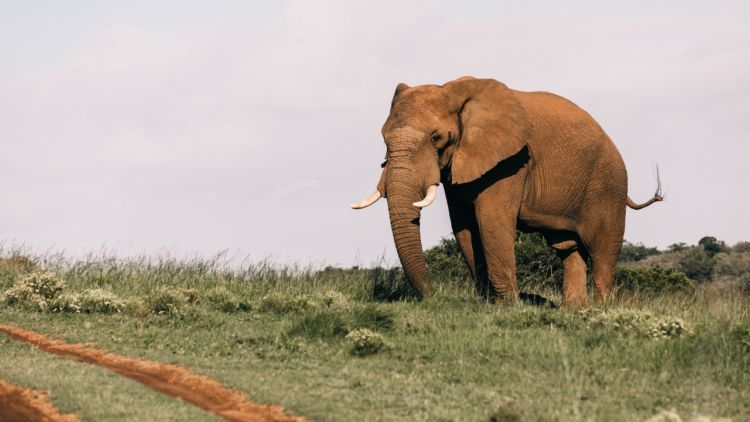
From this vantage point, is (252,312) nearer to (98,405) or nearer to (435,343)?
(435,343)

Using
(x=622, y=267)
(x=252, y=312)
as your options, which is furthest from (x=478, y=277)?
(x=622, y=267)

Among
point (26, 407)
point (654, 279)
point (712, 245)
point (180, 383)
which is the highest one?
point (712, 245)

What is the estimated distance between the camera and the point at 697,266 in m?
52.2

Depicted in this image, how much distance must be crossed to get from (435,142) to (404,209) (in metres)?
1.52

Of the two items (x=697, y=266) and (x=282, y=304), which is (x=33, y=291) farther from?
(x=697, y=266)

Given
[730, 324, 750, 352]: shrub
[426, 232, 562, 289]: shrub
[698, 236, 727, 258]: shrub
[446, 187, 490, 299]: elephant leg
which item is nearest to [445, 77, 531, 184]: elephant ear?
[446, 187, 490, 299]: elephant leg

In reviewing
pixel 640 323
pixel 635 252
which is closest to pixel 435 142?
pixel 640 323

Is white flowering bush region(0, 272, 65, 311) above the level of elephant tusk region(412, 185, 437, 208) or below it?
below

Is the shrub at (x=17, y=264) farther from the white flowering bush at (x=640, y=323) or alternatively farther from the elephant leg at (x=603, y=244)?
the white flowering bush at (x=640, y=323)

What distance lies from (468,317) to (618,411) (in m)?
6.61

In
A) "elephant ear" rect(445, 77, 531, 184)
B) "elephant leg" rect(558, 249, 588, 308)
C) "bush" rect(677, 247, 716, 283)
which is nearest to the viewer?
"elephant ear" rect(445, 77, 531, 184)

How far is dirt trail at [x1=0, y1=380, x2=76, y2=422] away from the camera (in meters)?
11.8

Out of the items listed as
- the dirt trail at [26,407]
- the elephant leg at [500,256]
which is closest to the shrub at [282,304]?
the elephant leg at [500,256]

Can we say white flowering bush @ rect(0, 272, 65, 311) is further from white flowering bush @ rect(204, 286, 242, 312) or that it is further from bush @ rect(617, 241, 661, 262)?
bush @ rect(617, 241, 661, 262)
